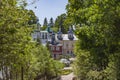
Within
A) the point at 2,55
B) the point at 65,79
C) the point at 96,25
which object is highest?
the point at 96,25

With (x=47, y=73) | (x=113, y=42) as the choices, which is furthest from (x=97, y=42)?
(x=47, y=73)

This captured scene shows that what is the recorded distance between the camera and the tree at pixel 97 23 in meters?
17.4

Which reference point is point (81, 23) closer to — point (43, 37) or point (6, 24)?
point (6, 24)

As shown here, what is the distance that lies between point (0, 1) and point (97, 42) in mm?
5939

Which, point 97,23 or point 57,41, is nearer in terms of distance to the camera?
point 97,23

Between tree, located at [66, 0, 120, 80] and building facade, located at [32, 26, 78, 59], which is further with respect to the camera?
building facade, located at [32, 26, 78, 59]

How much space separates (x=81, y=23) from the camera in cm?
2131

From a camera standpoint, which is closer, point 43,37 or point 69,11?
point 69,11

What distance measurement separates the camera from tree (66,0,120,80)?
17.4 metres

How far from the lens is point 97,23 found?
61.2ft

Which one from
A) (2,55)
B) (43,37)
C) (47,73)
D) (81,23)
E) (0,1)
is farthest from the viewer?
(43,37)

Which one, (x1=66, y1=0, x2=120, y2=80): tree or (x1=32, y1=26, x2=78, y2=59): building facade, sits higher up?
(x1=66, y1=0, x2=120, y2=80): tree

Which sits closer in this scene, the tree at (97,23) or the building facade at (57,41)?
the tree at (97,23)

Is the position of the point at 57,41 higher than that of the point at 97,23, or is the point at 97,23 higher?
the point at 97,23
